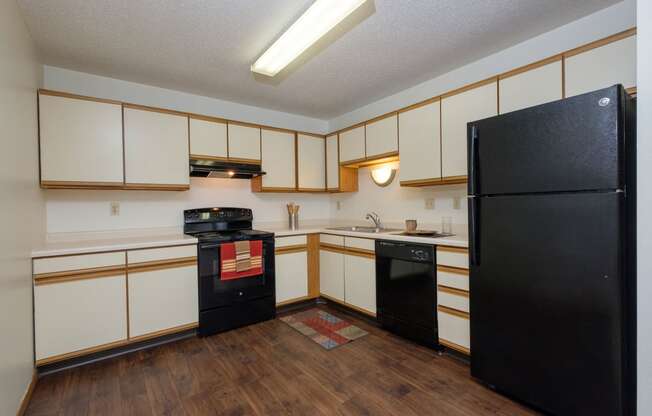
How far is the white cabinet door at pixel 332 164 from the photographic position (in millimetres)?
Result: 3826

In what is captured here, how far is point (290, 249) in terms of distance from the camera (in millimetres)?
3346

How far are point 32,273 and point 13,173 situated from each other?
771 millimetres

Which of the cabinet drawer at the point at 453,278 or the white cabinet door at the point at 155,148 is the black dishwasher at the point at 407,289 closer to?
the cabinet drawer at the point at 453,278

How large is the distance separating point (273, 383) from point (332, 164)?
8.56 feet

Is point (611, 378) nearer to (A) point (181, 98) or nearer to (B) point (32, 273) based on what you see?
(B) point (32, 273)

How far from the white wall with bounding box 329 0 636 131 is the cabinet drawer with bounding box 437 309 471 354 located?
6.68 feet

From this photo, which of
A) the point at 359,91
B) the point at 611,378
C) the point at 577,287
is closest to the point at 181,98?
the point at 359,91

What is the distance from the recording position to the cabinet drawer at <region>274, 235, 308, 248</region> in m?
3.25

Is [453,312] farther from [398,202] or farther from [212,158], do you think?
[212,158]

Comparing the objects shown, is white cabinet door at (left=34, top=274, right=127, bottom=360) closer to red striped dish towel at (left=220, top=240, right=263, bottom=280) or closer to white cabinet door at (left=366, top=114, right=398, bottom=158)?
red striped dish towel at (left=220, top=240, right=263, bottom=280)

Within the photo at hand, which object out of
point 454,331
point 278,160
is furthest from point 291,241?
point 454,331

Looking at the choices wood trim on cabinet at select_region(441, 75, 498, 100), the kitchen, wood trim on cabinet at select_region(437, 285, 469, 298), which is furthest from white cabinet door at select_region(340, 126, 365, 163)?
Result: wood trim on cabinet at select_region(437, 285, 469, 298)

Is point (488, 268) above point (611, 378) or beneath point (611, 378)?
above

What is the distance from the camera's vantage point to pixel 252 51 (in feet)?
7.98
